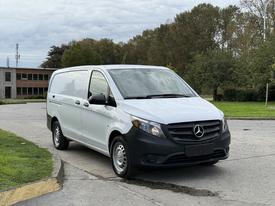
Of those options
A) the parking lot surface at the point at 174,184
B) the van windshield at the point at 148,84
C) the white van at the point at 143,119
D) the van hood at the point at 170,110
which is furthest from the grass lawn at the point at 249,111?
the van hood at the point at 170,110

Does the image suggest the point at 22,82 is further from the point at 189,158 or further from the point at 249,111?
the point at 189,158

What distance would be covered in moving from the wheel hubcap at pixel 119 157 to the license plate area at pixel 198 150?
42.4 inches

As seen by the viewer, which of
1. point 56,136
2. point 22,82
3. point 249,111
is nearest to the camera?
point 56,136

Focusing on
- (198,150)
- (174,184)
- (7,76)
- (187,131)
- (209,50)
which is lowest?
(7,76)

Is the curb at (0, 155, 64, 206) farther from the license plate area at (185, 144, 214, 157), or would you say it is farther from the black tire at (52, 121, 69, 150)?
the black tire at (52, 121, 69, 150)

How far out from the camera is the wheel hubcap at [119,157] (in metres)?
8.30

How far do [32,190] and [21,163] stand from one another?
5.96 feet

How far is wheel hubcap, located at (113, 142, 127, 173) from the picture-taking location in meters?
8.30

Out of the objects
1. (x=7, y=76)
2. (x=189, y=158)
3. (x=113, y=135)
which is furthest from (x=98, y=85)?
(x=7, y=76)

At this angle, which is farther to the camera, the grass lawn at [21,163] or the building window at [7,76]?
the building window at [7,76]

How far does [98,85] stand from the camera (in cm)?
959

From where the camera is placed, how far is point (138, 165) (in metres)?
7.96

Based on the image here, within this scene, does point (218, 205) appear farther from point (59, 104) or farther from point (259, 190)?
point (59, 104)

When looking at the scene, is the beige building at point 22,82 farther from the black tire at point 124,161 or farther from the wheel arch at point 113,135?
the black tire at point 124,161
